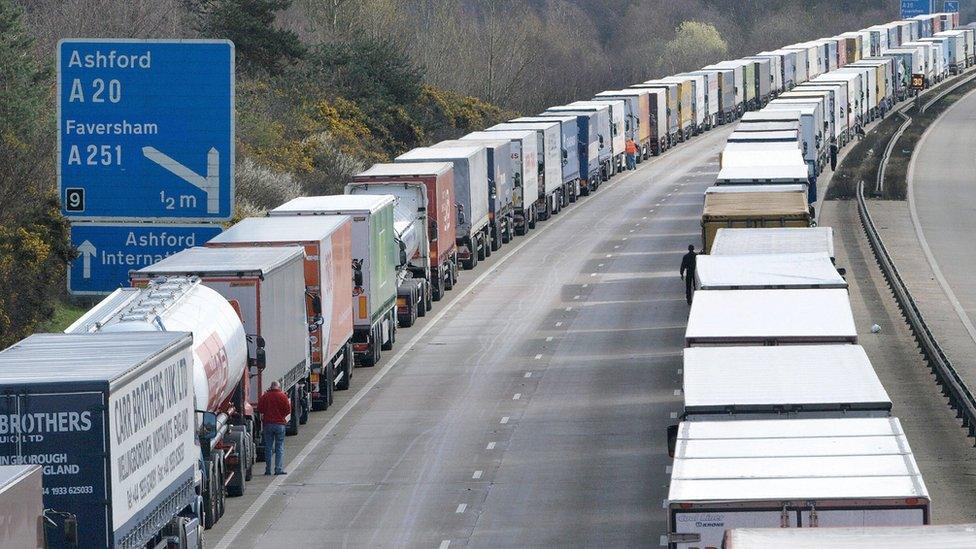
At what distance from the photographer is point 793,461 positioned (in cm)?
1886

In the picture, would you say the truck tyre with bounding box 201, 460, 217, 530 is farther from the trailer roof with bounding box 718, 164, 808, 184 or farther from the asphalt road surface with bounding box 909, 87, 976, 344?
the trailer roof with bounding box 718, 164, 808, 184

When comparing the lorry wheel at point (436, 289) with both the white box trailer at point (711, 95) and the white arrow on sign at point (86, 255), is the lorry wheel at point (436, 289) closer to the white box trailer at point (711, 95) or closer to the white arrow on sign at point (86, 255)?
the white arrow on sign at point (86, 255)

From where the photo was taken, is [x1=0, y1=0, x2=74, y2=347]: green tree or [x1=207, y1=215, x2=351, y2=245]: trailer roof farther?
[x1=0, y1=0, x2=74, y2=347]: green tree

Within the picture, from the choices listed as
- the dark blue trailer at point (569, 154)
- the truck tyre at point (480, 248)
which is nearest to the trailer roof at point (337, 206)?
the truck tyre at point (480, 248)

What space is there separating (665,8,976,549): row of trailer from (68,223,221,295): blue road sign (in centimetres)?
568

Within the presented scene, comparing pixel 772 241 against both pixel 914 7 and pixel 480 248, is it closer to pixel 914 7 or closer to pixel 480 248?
pixel 480 248

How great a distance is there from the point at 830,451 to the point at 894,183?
2306 inches

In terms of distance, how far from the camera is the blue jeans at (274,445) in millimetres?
26625

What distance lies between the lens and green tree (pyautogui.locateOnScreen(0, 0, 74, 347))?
3388 cm

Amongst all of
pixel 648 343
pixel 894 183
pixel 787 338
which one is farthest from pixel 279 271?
pixel 894 183

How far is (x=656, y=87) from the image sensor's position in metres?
90.7

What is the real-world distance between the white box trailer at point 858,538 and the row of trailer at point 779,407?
0.02 metres

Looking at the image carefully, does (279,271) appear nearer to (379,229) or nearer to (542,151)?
(379,229)

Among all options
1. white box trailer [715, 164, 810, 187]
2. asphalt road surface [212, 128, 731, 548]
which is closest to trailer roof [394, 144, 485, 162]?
asphalt road surface [212, 128, 731, 548]
